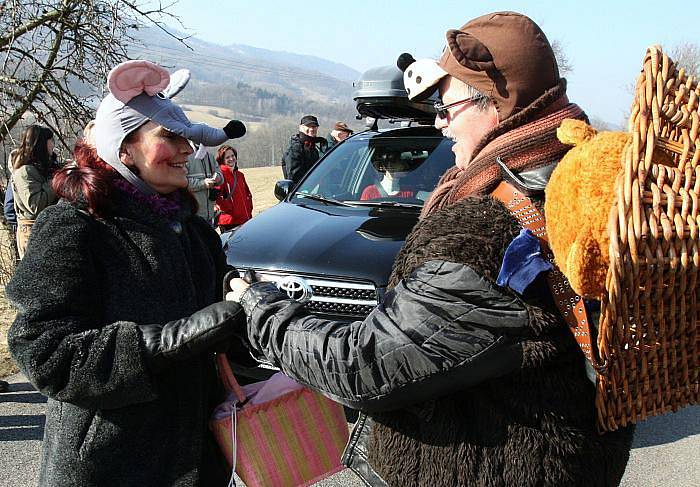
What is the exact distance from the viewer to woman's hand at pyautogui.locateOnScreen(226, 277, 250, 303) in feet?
5.72

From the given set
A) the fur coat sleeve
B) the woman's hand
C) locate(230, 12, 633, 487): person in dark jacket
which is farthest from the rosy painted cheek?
locate(230, 12, 633, 487): person in dark jacket

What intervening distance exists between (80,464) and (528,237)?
138 centimetres

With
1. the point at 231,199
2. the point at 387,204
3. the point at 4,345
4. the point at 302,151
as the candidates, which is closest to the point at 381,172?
the point at 387,204

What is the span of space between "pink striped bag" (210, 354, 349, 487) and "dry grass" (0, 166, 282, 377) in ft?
13.2

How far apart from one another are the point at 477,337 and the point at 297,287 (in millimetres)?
2921

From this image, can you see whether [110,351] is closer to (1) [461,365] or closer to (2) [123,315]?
(2) [123,315]

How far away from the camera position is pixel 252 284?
5.50 feet

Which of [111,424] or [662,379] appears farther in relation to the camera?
[111,424]

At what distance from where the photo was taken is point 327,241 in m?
4.38

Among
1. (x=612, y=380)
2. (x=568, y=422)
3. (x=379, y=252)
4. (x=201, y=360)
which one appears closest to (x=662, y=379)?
(x=612, y=380)

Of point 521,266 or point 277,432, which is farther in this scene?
point 277,432

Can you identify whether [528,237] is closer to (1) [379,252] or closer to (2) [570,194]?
(2) [570,194]

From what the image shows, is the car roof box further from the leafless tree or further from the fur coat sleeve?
the fur coat sleeve

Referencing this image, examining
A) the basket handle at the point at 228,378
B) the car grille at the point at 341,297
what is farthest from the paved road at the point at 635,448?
the basket handle at the point at 228,378
